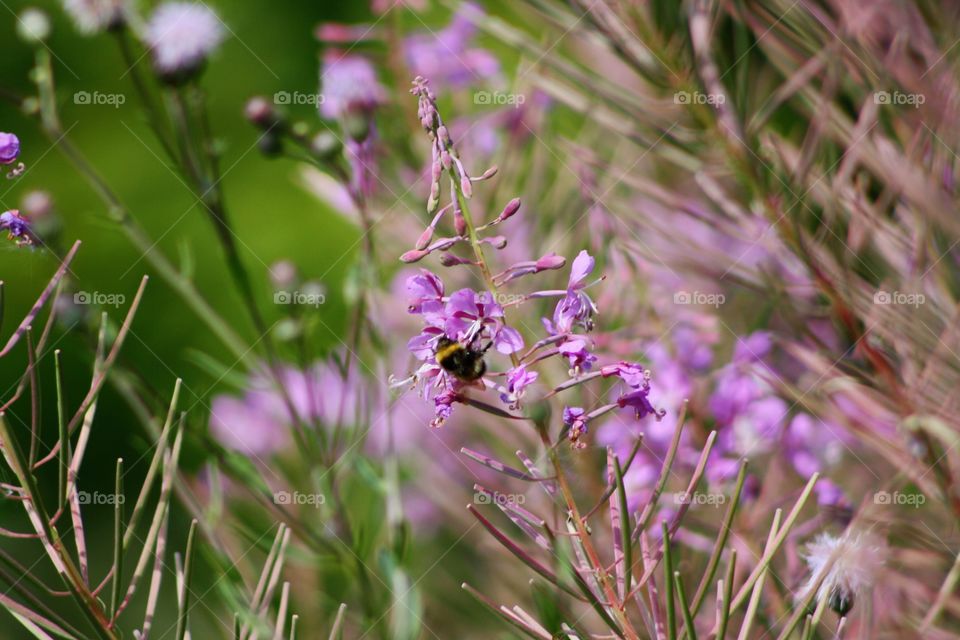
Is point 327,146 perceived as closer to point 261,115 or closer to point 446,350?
point 261,115

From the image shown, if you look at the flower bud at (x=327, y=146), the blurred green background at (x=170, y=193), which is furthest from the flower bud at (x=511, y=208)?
the blurred green background at (x=170, y=193)

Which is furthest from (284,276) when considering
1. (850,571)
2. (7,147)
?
(850,571)

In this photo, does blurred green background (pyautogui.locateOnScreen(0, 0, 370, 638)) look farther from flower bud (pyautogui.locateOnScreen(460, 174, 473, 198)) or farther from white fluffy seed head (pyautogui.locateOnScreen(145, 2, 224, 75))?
flower bud (pyautogui.locateOnScreen(460, 174, 473, 198))

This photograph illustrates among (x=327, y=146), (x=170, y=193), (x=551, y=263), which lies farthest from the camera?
(x=170, y=193)

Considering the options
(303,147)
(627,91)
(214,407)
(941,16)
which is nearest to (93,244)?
(214,407)

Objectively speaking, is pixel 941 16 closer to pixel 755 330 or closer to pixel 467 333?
pixel 755 330

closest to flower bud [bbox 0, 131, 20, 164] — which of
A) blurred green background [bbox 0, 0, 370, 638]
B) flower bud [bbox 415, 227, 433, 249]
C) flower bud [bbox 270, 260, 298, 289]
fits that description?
flower bud [bbox 415, 227, 433, 249]
